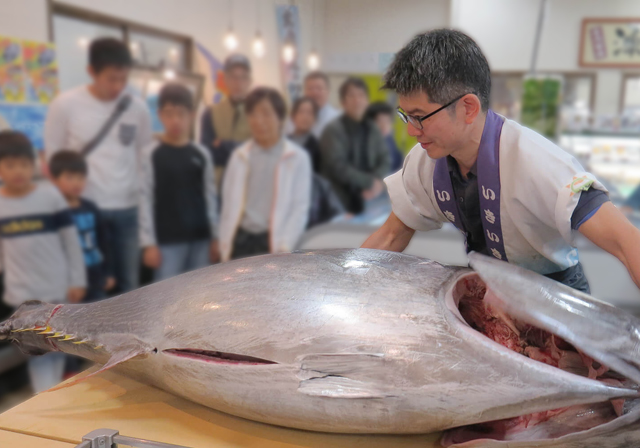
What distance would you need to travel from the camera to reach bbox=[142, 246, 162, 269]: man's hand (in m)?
3.22

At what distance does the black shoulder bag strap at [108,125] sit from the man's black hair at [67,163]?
0.05m

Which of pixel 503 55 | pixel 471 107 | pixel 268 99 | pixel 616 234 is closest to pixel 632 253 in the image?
pixel 616 234

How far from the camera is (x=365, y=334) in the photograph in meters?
0.94

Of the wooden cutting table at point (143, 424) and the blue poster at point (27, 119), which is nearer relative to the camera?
the wooden cutting table at point (143, 424)

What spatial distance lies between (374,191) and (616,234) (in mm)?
2078

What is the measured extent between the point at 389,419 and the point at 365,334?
0.55 feet

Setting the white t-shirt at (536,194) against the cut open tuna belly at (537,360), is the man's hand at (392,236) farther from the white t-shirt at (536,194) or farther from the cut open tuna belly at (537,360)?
the cut open tuna belly at (537,360)

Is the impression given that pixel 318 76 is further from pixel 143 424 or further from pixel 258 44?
pixel 143 424

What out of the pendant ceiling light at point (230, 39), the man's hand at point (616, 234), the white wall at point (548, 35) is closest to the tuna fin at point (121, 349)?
the man's hand at point (616, 234)

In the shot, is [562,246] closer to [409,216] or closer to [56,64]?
[409,216]

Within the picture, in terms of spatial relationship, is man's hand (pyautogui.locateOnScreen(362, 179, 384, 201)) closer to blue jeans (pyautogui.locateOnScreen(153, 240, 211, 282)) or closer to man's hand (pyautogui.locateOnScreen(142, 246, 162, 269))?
blue jeans (pyautogui.locateOnScreen(153, 240, 211, 282))

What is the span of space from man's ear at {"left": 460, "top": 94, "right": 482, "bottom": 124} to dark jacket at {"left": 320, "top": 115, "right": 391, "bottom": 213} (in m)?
1.89

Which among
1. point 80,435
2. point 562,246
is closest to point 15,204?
point 80,435

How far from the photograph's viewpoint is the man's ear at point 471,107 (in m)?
1.03
